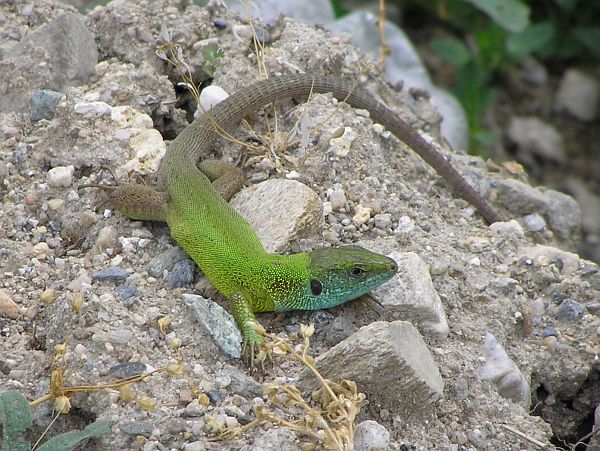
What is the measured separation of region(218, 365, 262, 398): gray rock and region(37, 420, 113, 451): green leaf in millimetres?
481

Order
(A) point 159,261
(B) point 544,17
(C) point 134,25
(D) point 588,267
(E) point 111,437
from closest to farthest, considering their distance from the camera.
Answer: (E) point 111,437 → (A) point 159,261 → (D) point 588,267 → (C) point 134,25 → (B) point 544,17

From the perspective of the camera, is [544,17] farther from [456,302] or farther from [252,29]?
[456,302]

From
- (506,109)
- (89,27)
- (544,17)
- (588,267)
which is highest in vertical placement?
(89,27)

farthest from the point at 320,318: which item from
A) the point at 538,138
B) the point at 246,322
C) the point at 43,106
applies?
the point at 538,138

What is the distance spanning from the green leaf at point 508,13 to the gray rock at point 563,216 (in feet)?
5.93

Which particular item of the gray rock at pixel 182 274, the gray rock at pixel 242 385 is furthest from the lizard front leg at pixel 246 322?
the gray rock at pixel 182 274

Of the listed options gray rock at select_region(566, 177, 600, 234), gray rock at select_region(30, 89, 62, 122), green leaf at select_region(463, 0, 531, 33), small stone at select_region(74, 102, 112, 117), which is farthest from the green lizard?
gray rock at select_region(566, 177, 600, 234)

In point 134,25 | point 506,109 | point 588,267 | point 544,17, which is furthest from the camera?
point 506,109

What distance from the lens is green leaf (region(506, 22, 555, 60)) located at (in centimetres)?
682

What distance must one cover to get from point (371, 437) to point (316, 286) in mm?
739

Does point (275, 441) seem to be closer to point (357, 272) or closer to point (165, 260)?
point (357, 272)

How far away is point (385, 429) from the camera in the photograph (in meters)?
2.98

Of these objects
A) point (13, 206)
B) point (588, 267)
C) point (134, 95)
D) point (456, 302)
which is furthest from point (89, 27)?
point (588, 267)

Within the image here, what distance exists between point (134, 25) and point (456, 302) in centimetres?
228
